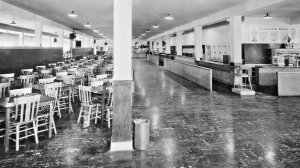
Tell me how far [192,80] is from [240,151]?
8.53 metres

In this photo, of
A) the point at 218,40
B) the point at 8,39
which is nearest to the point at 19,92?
the point at 218,40

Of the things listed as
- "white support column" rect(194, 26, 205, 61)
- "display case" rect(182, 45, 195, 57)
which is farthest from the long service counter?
"display case" rect(182, 45, 195, 57)

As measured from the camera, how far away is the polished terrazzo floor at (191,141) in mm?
3473

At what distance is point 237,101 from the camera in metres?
7.64

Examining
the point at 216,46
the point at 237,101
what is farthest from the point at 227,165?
the point at 216,46

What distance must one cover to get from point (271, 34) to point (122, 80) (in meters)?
11.1

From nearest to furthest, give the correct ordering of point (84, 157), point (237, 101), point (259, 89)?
point (84, 157) < point (237, 101) < point (259, 89)

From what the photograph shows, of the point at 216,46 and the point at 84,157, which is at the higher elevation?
the point at 216,46

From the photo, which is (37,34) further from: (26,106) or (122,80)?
(122,80)

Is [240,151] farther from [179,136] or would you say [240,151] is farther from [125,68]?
[125,68]

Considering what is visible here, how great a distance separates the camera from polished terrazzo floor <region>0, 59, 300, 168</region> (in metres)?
3.47

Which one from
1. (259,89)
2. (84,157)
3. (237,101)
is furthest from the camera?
(259,89)

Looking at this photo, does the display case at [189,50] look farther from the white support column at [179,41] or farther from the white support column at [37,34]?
the white support column at [37,34]

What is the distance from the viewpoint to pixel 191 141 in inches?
168
